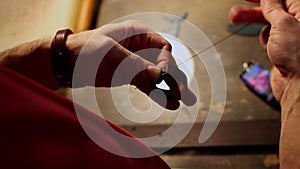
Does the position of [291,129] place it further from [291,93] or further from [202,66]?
[202,66]

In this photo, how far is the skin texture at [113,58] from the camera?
713 millimetres

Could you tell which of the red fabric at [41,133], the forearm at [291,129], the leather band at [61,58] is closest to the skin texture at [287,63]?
the forearm at [291,129]

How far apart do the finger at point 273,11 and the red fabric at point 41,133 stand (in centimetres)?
46

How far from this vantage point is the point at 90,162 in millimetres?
592

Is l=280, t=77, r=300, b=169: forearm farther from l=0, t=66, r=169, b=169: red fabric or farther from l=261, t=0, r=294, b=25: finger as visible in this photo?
l=0, t=66, r=169, b=169: red fabric

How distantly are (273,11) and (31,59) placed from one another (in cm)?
55

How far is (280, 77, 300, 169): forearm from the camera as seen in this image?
67 centimetres

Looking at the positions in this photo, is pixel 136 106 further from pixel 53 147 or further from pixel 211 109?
pixel 53 147

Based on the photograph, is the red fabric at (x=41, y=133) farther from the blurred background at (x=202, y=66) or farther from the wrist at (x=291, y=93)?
the blurred background at (x=202, y=66)

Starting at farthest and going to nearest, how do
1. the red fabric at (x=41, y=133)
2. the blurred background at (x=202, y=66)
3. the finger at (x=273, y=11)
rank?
the blurred background at (x=202, y=66), the finger at (x=273, y=11), the red fabric at (x=41, y=133)

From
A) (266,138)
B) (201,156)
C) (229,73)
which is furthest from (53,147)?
(229,73)

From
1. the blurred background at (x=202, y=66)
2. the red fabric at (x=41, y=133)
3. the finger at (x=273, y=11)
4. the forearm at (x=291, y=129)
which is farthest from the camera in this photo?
the blurred background at (x=202, y=66)

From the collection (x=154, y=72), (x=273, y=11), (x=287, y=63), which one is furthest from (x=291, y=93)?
(x=154, y=72)

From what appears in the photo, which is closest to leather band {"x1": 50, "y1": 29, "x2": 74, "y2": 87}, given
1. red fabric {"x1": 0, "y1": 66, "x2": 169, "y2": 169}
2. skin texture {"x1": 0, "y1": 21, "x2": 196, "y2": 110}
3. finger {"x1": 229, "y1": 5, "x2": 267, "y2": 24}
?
skin texture {"x1": 0, "y1": 21, "x2": 196, "y2": 110}
